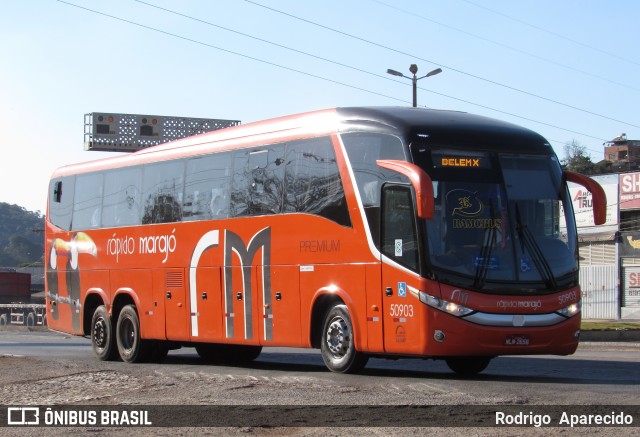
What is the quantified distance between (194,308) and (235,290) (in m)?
1.39

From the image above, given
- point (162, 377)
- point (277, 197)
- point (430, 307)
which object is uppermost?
point (277, 197)

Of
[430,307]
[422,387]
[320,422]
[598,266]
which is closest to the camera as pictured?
[320,422]

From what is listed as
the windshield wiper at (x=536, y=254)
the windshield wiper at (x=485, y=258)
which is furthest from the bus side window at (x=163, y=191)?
the windshield wiper at (x=536, y=254)

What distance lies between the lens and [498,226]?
14.4 m

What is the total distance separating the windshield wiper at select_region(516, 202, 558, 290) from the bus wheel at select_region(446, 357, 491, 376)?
1901 millimetres

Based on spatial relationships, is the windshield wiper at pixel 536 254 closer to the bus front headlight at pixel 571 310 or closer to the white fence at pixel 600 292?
the bus front headlight at pixel 571 310

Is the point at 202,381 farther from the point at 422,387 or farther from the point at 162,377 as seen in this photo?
the point at 422,387

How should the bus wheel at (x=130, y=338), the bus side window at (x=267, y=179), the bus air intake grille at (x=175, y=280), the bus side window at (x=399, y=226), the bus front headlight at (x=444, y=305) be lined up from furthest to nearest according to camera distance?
the bus wheel at (x=130, y=338) → the bus air intake grille at (x=175, y=280) → the bus side window at (x=267, y=179) → the bus side window at (x=399, y=226) → the bus front headlight at (x=444, y=305)

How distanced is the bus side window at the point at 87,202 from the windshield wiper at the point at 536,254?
34.0ft

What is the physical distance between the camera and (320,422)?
1013cm

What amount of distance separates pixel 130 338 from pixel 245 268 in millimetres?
4237

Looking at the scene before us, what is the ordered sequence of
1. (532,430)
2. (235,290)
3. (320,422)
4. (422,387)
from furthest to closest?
(235,290) → (422,387) → (320,422) → (532,430)

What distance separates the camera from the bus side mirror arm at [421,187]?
44.5ft

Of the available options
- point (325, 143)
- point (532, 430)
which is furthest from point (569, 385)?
point (325, 143)
